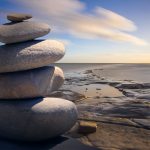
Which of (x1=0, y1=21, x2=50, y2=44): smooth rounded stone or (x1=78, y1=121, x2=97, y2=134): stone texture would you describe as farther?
(x1=78, y1=121, x2=97, y2=134): stone texture

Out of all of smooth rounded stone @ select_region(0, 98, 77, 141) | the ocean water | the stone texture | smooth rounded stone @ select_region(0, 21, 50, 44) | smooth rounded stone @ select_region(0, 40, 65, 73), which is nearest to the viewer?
smooth rounded stone @ select_region(0, 98, 77, 141)

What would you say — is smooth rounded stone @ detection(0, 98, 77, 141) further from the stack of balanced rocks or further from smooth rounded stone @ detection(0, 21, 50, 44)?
smooth rounded stone @ detection(0, 21, 50, 44)

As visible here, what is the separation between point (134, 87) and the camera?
69.0ft

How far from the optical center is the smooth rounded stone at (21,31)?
5.97m

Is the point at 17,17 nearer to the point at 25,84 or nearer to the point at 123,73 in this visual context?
the point at 25,84

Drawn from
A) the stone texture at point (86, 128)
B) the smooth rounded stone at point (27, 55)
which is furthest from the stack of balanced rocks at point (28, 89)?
the stone texture at point (86, 128)

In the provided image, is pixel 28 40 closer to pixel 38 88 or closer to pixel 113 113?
pixel 38 88

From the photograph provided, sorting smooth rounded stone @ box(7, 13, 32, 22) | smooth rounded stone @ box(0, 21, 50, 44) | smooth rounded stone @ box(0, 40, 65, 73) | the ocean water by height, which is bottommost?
the ocean water

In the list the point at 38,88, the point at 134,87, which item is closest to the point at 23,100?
the point at 38,88

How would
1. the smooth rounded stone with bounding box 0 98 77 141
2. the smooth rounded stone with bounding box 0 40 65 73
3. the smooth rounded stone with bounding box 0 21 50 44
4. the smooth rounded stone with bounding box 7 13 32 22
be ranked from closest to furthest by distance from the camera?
1. the smooth rounded stone with bounding box 0 98 77 141
2. the smooth rounded stone with bounding box 0 40 65 73
3. the smooth rounded stone with bounding box 0 21 50 44
4. the smooth rounded stone with bounding box 7 13 32 22

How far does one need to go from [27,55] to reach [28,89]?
665 millimetres

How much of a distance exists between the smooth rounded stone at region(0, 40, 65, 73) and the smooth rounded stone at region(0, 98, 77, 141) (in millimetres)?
A: 707

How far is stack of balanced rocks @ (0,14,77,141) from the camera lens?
570cm

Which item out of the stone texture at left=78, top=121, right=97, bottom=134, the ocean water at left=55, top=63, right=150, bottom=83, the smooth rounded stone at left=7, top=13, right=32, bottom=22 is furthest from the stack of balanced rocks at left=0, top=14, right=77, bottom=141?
the ocean water at left=55, top=63, right=150, bottom=83
